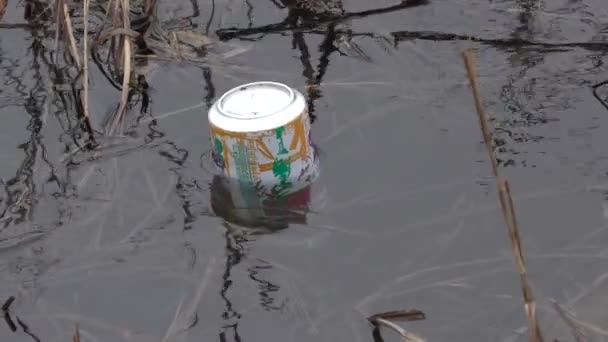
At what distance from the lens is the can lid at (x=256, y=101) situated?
7.41 feet

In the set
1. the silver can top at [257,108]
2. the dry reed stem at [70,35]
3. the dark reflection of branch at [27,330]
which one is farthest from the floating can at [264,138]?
the dry reed stem at [70,35]

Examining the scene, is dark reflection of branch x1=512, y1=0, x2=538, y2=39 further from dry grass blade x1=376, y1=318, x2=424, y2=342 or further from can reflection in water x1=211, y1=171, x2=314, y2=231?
dry grass blade x1=376, y1=318, x2=424, y2=342

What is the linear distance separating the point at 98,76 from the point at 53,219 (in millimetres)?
794

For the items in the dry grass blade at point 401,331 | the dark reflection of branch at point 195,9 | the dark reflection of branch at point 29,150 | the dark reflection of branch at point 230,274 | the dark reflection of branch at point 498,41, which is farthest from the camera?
→ the dark reflection of branch at point 195,9

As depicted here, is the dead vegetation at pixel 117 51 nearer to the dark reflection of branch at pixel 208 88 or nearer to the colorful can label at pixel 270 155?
the dark reflection of branch at pixel 208 88

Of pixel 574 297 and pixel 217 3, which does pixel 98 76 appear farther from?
pixel 574 297

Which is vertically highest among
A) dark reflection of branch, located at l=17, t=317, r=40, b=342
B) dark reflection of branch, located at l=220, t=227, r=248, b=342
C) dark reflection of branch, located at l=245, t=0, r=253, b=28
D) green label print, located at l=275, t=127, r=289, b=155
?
green label print, located at l=275, t=127, r=289, b=155

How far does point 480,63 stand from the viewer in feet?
9.14

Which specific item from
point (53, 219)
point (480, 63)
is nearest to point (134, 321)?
point (53, 219)

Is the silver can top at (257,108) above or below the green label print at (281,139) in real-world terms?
above

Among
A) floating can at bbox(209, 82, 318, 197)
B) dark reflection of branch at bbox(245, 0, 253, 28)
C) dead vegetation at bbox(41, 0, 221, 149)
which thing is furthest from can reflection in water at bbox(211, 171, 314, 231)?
dark reflection of branch at bbox(245, 0, 253, 28)

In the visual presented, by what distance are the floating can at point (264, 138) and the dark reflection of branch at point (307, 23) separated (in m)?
0.79

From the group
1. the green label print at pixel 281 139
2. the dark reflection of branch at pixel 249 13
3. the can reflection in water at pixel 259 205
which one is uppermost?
the green label print at pixel 281 139

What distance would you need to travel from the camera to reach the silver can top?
222 cm
